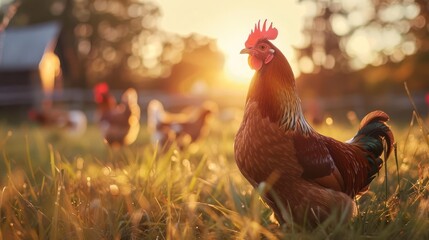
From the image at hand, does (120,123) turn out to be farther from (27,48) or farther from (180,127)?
(27,48)

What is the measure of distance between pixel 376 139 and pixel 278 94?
0.88 m

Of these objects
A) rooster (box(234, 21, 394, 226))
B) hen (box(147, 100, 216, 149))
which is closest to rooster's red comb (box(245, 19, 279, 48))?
rooster (box(234, 21, 394, 226))

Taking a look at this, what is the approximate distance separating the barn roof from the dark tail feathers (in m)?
20.8

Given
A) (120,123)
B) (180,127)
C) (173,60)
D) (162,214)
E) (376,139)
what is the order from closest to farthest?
(162,214) → (376,139) → (120,123) → (180,127) → (173,60)

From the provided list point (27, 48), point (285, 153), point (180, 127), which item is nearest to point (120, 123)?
point (180, 127)

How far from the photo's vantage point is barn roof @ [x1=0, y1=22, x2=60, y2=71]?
71.4ft

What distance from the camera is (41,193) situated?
2.91 meters

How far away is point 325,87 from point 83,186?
68.8 feet

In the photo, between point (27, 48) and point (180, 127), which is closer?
point (180, 127)

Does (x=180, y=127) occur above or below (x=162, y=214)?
below

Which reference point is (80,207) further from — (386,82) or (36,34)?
(36,34)

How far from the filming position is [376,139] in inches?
117

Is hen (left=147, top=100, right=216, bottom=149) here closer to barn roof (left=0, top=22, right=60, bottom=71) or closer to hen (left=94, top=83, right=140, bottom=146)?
hen (left=94, top=83, right=140, bottom=146)

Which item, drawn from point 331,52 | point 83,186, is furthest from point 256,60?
point 331,52
